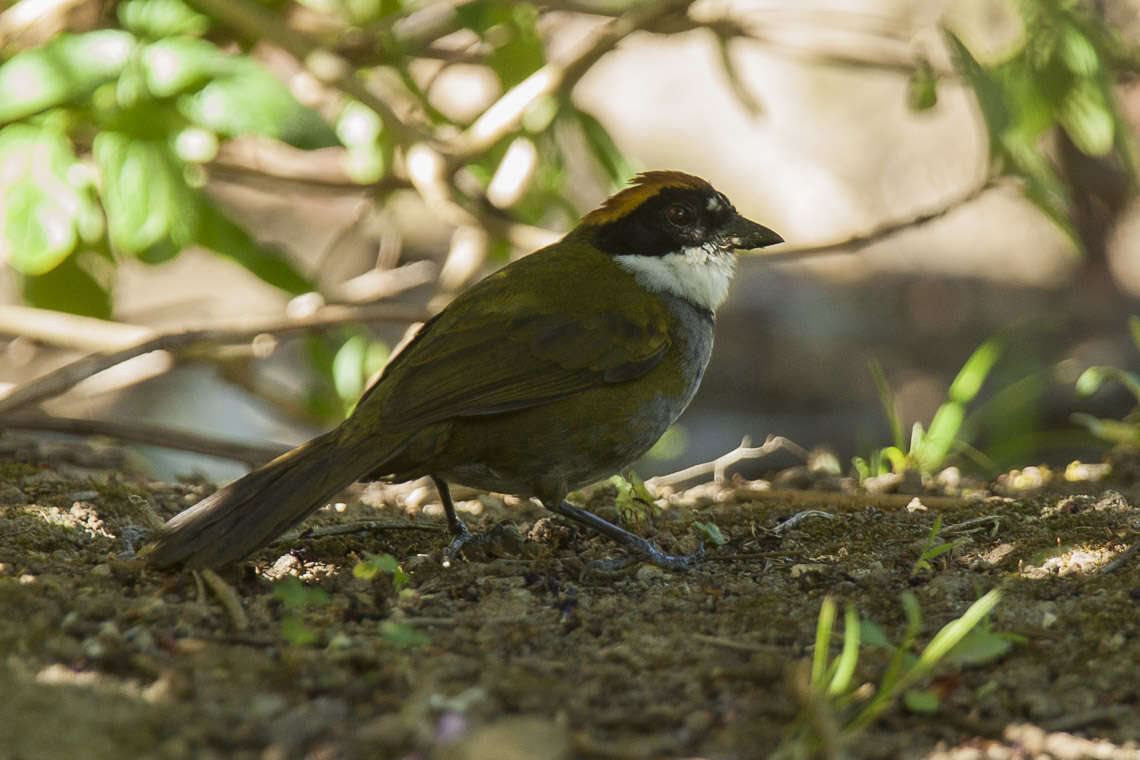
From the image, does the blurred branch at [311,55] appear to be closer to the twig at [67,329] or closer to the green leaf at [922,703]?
the twig at [67,329]

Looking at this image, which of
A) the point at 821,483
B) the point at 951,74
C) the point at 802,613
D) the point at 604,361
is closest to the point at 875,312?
the point at 951,74

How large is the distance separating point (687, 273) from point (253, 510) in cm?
178

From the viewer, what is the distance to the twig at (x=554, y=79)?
16.1 ft

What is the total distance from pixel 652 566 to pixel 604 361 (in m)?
0.68

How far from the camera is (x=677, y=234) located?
174 inches

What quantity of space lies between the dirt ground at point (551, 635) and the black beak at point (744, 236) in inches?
37.9

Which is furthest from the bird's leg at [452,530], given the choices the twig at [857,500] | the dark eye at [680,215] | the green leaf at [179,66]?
the green leaf at [179,66]

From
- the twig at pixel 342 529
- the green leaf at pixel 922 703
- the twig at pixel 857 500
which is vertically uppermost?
the green leaf at pixel 922 703

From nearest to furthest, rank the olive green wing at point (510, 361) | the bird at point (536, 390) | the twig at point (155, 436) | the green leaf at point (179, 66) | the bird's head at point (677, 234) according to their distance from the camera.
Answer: the bird at point (536, 390) → the olive green wing at point (510, 361) → the green leaf at point (179, 66) → the bird's head at point (677, 234) → the twig at point (155, 436)

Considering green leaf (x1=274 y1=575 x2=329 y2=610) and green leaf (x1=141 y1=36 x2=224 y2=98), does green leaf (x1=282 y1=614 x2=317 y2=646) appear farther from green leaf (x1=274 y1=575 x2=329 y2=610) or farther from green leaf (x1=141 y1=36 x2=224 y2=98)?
green leaf (x1=141 y1=36 x2=224 y2=98)

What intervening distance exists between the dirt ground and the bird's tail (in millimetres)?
76

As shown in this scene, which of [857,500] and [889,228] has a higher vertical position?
[889,228]

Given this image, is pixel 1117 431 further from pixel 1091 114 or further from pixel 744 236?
pixel 744 236

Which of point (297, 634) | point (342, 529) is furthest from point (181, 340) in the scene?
point (297, 634)
